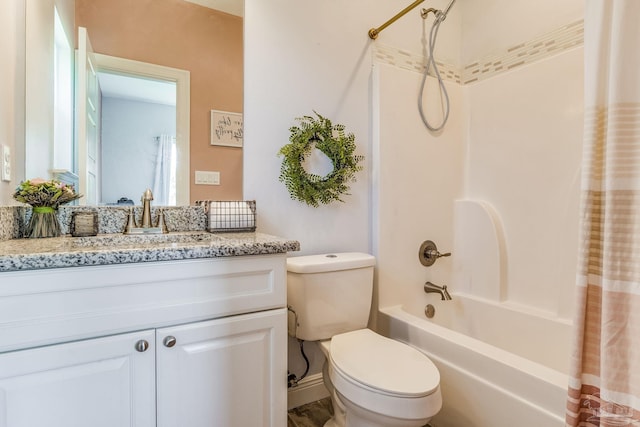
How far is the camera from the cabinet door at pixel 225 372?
3.03ft

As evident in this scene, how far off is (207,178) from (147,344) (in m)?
0.79

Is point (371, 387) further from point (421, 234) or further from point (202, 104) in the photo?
point (202, 104)

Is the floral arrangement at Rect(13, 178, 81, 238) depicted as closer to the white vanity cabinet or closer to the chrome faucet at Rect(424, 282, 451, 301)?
the white vanity cabinet

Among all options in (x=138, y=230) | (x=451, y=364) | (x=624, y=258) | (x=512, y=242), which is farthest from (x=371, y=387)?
(x=512, y=242)

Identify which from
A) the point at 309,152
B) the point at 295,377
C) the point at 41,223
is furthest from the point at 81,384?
the point at 309,152

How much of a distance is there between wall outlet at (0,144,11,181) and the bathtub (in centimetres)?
166

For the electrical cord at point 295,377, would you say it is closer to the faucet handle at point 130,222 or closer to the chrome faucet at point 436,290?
the chrome faucet at point 436,290

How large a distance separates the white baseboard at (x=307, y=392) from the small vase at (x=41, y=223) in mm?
1237

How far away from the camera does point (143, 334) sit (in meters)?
0.88

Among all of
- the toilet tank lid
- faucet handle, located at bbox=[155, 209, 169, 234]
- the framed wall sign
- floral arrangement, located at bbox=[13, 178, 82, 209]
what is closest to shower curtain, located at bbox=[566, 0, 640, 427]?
the toilet tank lid

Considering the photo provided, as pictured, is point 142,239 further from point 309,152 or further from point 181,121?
point 309,152

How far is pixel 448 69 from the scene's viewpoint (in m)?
2.10

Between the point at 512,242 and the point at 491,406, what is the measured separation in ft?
3.12

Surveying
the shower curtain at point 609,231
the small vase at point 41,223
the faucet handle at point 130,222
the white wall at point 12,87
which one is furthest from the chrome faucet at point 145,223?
the shower curtain at point 609,231
